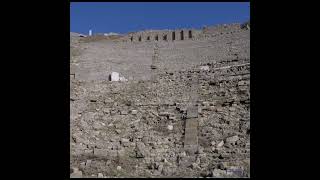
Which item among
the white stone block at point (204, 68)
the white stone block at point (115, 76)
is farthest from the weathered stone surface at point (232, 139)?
the white stone block at point (115, 76)

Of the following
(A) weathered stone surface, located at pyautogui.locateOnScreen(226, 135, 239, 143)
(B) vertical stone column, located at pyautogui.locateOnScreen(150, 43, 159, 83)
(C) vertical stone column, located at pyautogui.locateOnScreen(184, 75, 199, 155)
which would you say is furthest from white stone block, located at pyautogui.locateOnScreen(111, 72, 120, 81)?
(A) weathered stone surface, located at pyautogui.locateOnScreen(226, 135, 239, 143)

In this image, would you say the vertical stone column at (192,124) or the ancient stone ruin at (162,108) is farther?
the vertical stone column at (192,124)

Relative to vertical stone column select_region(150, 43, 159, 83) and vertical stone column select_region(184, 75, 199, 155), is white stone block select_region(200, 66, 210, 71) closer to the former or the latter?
vertical stone column select_region(150, 43, 159, 83)

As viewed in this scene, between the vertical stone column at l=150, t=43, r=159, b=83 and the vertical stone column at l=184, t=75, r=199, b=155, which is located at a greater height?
the vertical stone column at l=150, t=43, r=159, b=83

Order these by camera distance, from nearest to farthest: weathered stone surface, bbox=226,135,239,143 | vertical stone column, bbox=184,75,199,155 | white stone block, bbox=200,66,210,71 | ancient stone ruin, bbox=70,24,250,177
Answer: ancient stone ruin, bbox=70,24,250,177
weathered stone surface, bbox=226,135,239,143
vertical stone column, bbox=184,75,199,155
white stone block, bbox=200,66,210,71

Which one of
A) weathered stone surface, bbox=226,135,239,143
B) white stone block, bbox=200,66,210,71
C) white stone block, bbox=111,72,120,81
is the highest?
white stone block, bbox=200,66,210,71

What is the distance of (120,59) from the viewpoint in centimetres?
1828

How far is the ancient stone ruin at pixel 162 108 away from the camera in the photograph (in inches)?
369

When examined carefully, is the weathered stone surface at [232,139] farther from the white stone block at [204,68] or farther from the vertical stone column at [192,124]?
the white stone block at [204,68]

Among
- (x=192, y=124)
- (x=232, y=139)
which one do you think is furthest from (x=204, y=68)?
(x=232, y=139)

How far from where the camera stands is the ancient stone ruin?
937 centimetres

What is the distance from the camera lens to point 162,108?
1262 centimetres
